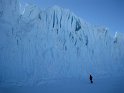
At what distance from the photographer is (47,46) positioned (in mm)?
21406

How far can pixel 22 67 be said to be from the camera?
17812 mm

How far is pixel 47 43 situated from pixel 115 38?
19.5 m

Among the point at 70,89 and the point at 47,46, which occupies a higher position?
the point at 47,46

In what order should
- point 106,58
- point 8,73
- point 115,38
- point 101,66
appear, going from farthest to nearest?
point 115,38 < point 106,58 < point 101,66 < point 8,73

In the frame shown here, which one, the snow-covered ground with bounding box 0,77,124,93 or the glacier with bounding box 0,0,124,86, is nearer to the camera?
the snow-covered ground with bounding box 0,77,124,93

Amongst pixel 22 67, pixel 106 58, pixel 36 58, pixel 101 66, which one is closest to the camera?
pixel 22 67

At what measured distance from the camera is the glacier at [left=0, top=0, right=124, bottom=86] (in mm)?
17047

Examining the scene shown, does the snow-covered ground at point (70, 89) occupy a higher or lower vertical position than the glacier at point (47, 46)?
lower

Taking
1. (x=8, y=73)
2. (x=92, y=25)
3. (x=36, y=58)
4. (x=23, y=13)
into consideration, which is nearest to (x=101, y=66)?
(x=92, y=25)

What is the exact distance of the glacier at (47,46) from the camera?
17047mm

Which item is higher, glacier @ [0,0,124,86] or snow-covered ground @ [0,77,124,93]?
glacier @ [0,0,124,86]

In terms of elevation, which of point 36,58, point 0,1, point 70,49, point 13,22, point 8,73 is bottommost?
point 8,73

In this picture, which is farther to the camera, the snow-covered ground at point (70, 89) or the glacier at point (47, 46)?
the glacier at point (47, 46)

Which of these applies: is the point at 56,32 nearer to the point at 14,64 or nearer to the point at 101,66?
the point at 14,64
